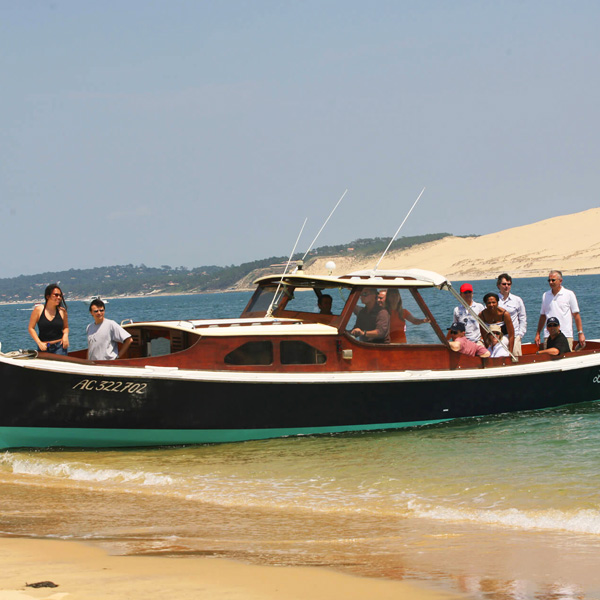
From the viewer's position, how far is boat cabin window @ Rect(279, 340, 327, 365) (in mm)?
10695

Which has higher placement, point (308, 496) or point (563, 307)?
point (563, 307)

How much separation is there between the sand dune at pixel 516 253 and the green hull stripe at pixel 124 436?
391ft

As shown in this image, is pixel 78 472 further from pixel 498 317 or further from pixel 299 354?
pixel 498 317

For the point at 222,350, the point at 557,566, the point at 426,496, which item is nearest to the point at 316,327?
the point at 222,350

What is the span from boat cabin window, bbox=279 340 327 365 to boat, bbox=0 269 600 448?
1 centimetres

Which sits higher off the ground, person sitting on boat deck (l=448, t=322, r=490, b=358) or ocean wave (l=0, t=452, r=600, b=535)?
person sitting on boat deck (l=448, t=322, r=490, b=358)

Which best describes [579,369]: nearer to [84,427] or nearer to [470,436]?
[470,436]

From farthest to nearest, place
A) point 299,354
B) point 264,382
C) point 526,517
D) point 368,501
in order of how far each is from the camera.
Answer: point 299,354 < point 264,382 < point 368,501 < point 526,517

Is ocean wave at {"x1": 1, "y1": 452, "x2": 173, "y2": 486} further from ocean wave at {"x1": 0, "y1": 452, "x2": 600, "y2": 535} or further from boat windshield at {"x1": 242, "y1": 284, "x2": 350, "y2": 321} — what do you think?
boat windshield at {"x1": 242, "y1": 284, "x2": 350, "y2": 321}

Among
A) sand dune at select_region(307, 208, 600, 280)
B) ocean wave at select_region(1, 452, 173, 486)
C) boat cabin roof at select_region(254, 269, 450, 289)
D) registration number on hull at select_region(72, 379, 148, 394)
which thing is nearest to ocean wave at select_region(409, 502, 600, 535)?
ocean wave at select_region(1, 452, 173, 486)

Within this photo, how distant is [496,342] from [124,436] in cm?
519

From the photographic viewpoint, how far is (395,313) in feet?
37.2

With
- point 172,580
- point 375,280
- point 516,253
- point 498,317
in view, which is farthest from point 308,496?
point 516,253

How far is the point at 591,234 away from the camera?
156 metres
